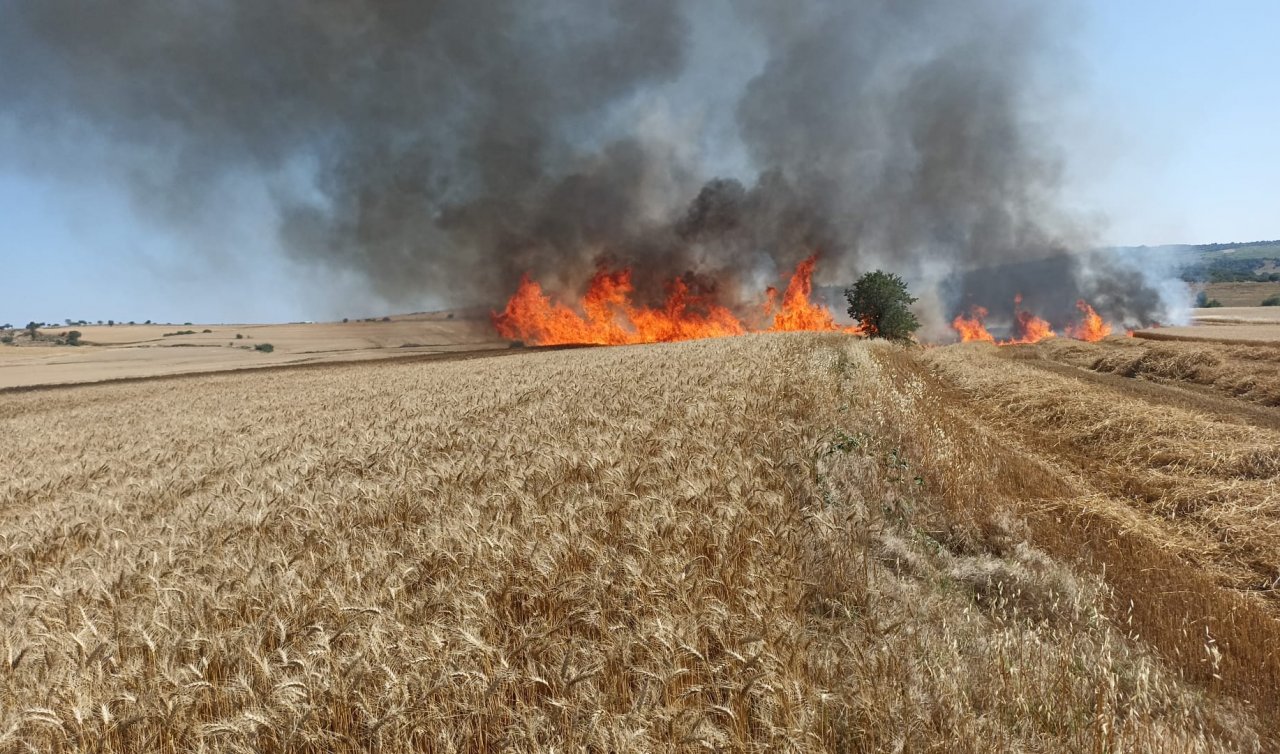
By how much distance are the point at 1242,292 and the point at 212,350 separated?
199 m

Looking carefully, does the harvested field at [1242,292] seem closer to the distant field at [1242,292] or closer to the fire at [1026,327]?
the distant field at [1242,292]

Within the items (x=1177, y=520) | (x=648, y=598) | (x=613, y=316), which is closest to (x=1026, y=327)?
(x=613, y=316)

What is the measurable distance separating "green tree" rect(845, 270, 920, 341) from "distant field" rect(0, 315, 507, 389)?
140ft

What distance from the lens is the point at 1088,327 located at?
64375 millimetres

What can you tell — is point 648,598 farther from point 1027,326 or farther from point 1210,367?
point 1027,326

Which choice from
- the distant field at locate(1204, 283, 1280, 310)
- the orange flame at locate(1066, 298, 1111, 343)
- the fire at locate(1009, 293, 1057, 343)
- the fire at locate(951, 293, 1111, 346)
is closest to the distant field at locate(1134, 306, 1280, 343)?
the orange flame at locate(1066, 298, 1111, 343)

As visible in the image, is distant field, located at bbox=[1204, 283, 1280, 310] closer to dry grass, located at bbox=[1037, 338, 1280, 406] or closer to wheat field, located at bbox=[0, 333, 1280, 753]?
dry grass, located at bbox=[1037, 338, 1280, 406]

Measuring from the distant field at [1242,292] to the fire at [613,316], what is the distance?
104 m

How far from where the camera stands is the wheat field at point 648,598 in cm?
236

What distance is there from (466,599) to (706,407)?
5.53 m

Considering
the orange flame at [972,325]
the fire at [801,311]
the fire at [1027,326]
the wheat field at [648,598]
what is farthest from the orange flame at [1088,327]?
the wheat field at [648,598]

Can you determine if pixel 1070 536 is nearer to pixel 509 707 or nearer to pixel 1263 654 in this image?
pixel 1263 654

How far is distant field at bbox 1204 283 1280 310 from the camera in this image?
113750 mm

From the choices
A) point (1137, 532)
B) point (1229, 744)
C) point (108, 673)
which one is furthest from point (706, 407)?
point (108, 673)
